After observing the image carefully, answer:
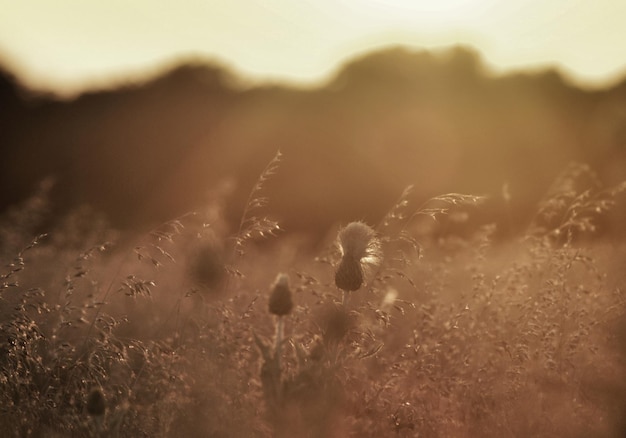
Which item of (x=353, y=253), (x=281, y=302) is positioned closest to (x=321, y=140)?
(x=353, y=253)

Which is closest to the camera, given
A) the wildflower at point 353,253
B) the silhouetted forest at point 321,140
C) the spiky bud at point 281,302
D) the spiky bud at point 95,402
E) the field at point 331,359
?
the spiky bud at point 95,402

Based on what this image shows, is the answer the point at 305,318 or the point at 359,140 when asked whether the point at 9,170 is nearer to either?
the point at 359,140

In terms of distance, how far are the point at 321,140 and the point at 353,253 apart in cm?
1926

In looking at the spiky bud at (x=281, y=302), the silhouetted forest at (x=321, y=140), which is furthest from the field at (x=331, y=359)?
the silhouetted forest at (x=321, y=140)

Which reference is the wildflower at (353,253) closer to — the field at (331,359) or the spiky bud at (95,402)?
the field at (331,359)

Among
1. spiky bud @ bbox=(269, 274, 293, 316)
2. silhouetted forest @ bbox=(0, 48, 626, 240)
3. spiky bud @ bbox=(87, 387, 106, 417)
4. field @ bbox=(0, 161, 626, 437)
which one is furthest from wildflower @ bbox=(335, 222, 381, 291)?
silhouetted forest @ bbox=(0, 48, 626, 240)

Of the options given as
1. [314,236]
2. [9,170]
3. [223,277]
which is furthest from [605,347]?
[9,170]

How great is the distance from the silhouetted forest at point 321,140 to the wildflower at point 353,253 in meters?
10.5

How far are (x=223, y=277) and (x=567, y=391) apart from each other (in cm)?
248

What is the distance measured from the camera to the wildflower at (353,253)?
445cm

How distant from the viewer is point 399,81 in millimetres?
28734

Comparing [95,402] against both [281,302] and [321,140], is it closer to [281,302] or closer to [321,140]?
[281,302]

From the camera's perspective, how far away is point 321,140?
77.3 feet

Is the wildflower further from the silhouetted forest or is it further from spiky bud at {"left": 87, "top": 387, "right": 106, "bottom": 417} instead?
the silhouetted forest
